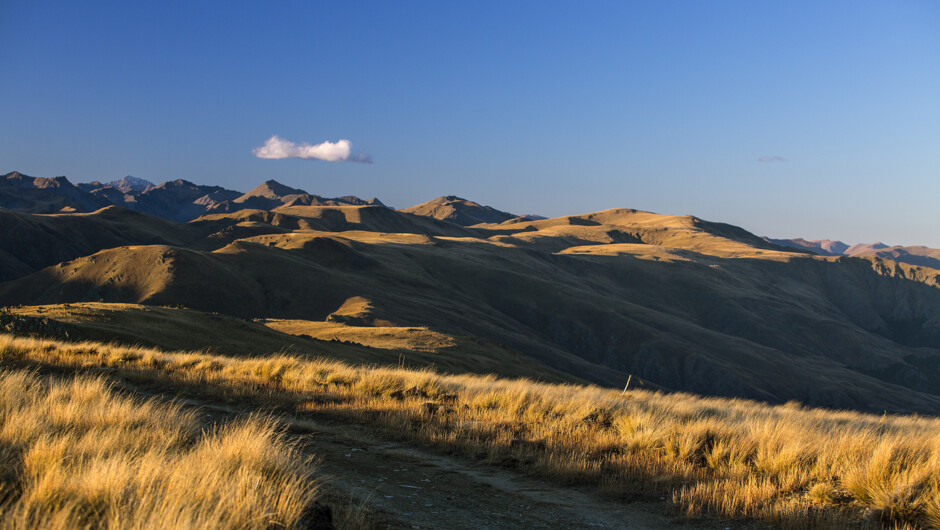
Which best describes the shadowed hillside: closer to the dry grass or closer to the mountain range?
the mountain range

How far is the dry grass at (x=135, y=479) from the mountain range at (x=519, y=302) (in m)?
23.6

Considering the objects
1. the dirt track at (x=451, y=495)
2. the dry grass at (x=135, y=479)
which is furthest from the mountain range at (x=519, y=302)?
the dry grass at (x=135, y=479)

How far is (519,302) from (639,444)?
102615 millimetres

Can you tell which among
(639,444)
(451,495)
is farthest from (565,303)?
(451,495)

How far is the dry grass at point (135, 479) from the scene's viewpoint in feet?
14.0

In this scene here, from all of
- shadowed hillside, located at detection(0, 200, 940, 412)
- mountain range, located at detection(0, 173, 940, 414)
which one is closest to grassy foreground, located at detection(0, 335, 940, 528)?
mountain range, located at detection(0, 173, 940, 414)

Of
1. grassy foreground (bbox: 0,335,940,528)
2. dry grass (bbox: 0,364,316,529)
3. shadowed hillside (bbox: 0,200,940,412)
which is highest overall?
dry grass (bbox: 0,364,316,529)

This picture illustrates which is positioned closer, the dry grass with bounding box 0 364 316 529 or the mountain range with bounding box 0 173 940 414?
the dry grass with bounding box 0 364 316 529

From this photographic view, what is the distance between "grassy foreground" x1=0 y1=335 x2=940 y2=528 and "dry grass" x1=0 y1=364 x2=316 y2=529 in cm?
398

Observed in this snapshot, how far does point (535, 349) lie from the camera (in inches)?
3329

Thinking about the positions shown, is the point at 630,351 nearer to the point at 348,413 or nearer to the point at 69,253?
the point at 348,413

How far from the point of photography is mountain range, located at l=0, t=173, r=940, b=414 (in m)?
79.2

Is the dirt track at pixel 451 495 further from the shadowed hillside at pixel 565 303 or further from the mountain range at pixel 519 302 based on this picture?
the shadowed hillside at pixel 565 303

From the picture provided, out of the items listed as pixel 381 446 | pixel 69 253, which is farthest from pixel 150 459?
pixel 69 253
